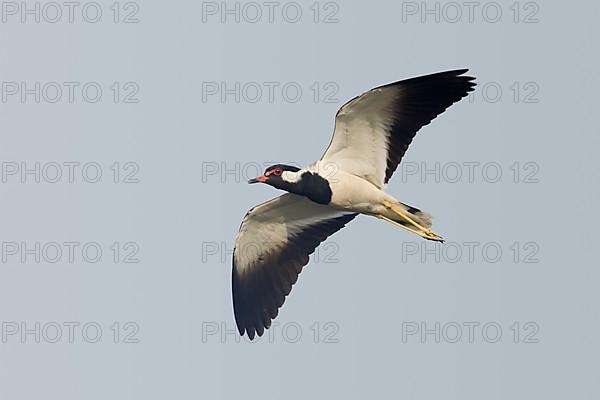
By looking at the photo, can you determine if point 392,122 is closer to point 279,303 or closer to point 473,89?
point 473,89

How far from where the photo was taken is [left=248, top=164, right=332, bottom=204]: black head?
61.5 ft

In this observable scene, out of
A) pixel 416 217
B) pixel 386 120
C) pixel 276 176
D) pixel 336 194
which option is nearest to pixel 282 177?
pixel 276 176

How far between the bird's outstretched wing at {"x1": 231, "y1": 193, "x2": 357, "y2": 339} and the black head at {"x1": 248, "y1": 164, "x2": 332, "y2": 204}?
1374mm

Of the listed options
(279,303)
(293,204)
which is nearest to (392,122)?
(293,204)

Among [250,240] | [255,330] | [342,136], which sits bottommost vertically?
[255,330]

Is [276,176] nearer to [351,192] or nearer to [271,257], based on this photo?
[351,192]

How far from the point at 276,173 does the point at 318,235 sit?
197 cm

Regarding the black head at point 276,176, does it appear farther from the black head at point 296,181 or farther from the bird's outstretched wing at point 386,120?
the bird's outstretched wing at point 386,120

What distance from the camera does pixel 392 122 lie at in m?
19.0

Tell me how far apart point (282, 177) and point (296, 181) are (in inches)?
7.6

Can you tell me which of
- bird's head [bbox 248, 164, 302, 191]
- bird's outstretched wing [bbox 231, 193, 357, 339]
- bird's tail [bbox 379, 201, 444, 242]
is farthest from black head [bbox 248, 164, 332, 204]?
bird's outstretched wing [bbox 231, 193, 357, 339]

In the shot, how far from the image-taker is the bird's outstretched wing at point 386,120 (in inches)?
724

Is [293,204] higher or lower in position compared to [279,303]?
higher

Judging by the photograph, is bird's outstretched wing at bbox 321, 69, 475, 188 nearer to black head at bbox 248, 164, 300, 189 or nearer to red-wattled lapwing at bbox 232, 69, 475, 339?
red-wattled lapwing at bbox 232, 69, 475, 339
